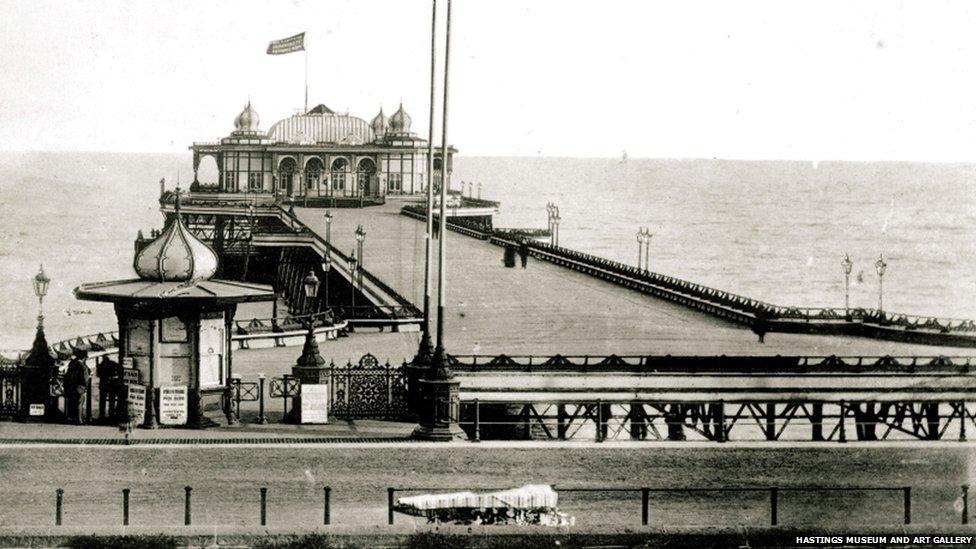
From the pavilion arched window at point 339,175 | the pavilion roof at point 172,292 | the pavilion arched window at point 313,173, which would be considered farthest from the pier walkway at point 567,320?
the pavilion arched window at point 313,173

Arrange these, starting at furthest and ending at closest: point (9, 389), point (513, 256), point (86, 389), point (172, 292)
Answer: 1. point (513, 256)
2. point (9, 389)
3. point (86, 389)
4. point (172, 292)

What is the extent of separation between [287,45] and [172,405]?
72123mm

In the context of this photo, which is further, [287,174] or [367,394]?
[287,174]

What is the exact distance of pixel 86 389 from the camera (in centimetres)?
2723

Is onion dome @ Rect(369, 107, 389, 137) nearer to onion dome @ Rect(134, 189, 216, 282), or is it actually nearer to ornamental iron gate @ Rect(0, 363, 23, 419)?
ornamental iron gate @ Rect(0, 363, 23, 419)

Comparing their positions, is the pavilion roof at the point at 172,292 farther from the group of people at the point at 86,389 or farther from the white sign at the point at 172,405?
the white sign at the point at 172,405

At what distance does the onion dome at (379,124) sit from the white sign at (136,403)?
128251mm

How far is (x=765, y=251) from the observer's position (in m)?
147

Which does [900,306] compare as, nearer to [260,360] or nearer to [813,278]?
[813,278]

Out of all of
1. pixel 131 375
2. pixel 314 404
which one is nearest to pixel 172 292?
pixel 131 375

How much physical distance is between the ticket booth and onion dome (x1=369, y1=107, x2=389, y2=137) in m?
128

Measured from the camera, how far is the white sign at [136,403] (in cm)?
2603

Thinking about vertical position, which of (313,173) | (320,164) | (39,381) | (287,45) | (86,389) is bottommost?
(86,389)

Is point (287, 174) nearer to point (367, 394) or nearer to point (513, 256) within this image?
point (513, 256)
